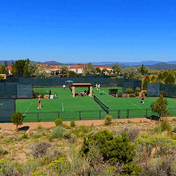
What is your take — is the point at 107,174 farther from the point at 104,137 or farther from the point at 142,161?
the point at 142,161

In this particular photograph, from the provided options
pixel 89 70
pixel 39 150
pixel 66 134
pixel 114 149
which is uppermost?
pixel 89 70

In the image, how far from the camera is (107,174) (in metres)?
6.02

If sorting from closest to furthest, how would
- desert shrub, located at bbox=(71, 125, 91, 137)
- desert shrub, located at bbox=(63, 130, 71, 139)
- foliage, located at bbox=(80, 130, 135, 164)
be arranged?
foliage, located at bbox=(80, 130, 135, 164)
desert shrub, located at bbox=(63, 130, 71, 139)
desert shrub, located at bbox=(71, 125, 91, 137)

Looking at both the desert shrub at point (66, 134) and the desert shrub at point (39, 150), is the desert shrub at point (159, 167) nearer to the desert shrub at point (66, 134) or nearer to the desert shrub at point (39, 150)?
the desert shrub at point (39, 150)

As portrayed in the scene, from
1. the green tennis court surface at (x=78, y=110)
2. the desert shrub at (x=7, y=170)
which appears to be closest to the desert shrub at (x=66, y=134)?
the green tennis court surface at (x=78, y=110)

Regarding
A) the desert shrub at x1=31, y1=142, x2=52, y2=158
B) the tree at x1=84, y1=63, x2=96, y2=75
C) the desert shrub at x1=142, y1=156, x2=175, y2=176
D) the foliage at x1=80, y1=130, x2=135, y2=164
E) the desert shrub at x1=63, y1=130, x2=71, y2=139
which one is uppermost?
the tree at x1=84, y1=63, x2=96, y2=75

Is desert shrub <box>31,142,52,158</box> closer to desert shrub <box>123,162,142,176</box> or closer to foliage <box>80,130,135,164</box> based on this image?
foliage <box>80,130,135,164</box>

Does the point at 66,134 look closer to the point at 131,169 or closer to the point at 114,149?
the point at 114,149

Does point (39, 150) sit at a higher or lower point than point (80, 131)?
higher

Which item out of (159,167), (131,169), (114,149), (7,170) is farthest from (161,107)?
(7,170)

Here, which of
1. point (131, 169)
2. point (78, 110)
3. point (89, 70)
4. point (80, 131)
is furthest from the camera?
point (89, 70)

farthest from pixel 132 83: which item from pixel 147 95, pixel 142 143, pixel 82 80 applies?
pixel 142 143

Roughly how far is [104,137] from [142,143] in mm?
2168

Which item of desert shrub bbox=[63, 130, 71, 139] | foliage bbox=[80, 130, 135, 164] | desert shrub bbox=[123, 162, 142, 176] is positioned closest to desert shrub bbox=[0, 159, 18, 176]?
foliage bbox=[80, 130, 135, 164]
